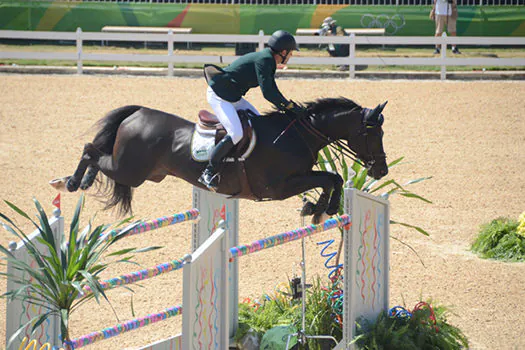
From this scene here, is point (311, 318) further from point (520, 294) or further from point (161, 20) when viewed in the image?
point (161, 20)

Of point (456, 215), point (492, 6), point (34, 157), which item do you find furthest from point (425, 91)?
point (34, 157)

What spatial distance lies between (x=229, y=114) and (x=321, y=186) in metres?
1.01

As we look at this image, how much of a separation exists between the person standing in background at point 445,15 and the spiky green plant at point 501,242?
36.5 feet

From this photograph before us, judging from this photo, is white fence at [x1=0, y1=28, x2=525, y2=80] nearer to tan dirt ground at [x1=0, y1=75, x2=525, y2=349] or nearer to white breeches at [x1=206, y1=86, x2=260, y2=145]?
tan dirt ground at [x1=0, y1=75, x2=525, y2=349]

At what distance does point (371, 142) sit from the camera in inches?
288

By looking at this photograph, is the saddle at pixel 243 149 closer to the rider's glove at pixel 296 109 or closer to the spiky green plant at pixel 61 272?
the rider's glove at pixel 296 109

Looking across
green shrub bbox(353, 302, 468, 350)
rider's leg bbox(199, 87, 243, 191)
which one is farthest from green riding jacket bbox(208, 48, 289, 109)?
green shrub bbox(353, 302, 468, 350)

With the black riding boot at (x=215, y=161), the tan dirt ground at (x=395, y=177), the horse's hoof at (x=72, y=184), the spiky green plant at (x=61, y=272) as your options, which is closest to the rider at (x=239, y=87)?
the black riding boot at (x=215, y=161)

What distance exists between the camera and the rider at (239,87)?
23.6 feet

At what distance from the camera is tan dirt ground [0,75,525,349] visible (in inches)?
332

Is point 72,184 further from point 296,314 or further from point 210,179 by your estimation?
point 296,314

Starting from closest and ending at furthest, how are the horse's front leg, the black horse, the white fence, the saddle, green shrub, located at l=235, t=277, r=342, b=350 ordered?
green shrub, located at l=235, t=277, r=342, b=350 → the horse's front leg → the black horse → the saddle → the white fence

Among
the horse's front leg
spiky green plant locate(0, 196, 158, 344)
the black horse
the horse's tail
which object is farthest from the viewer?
the horse's tail

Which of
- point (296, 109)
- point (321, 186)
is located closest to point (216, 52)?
point (296, 109)
